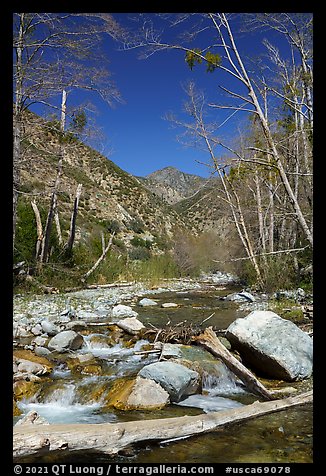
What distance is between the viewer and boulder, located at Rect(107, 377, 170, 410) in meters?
3.92

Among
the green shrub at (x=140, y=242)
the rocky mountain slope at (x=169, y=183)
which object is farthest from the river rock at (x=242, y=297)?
the rocky mountain slope at (x=169, y=183)

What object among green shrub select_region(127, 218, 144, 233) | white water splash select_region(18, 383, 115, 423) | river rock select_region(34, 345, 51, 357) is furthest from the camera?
green shrub select_region(127, 218, 144, 233)

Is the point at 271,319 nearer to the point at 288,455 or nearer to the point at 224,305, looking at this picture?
the point at 288,455

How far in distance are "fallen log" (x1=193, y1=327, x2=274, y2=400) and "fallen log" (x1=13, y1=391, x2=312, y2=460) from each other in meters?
1.18

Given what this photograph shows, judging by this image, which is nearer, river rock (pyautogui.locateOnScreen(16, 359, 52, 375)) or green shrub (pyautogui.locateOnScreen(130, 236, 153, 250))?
river rock (pyautogui.locateOnScreen(16, 359, 52, 375))

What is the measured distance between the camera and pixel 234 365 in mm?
4602

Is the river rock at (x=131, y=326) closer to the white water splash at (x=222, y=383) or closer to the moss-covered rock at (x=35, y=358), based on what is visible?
the moss-covered rock at (x=35, y=358)

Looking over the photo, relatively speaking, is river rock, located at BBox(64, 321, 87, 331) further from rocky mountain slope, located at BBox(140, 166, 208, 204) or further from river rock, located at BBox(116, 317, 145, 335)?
rocky mountain slope, located at BBox(140, 166, 208, 204)

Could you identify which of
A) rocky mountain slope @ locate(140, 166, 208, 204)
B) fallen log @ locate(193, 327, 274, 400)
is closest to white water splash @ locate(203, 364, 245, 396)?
fallen log @ locate(193, 327, 274, 400)

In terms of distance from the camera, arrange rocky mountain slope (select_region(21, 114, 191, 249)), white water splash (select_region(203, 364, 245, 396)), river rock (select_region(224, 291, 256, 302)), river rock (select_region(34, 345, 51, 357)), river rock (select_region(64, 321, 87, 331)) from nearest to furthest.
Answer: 1. white water splash (select_region(203, 364, 245, 396))
2. river rock (select_region(34, 345, 51, 357))
3. river rock (select_region(64, 321, 87, 331))
4. river rock (select_region(224, 291, 256, 302))
5. rocky mountain slope (select_region(21, 114, 191, 249))
